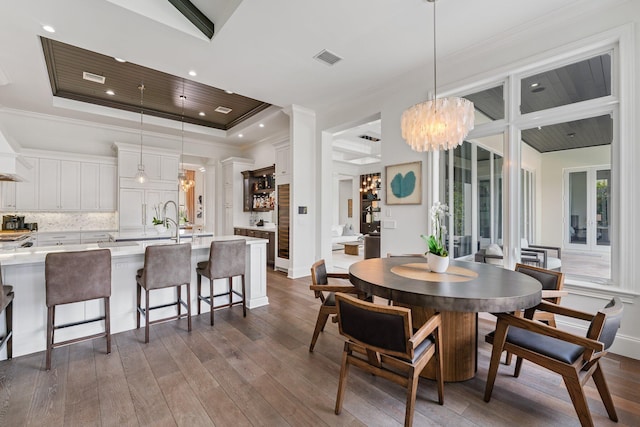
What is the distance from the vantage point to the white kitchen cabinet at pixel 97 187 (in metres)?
6.09

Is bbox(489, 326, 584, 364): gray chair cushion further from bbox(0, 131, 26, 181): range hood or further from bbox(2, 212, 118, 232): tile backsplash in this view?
bbox(2, 212, 118, 232): tile backsplash

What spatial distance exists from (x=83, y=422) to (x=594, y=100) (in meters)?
4.89

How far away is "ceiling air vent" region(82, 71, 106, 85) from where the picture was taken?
4627 millimetres

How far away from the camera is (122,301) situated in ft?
10.2

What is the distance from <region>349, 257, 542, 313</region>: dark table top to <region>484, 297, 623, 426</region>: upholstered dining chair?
0.18 meters

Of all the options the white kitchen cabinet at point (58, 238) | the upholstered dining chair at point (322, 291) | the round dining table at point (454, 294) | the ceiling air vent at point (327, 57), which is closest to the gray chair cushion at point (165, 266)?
the upholstered dining chair at point (322, 291)

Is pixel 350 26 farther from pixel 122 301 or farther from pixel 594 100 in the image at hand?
pixel 122 301

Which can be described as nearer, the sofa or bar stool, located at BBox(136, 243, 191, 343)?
bar stool, located at BBox(136, 243, 191, 343)

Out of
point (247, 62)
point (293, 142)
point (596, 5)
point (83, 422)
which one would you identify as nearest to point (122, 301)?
point (83, 422)

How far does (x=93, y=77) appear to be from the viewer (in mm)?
4727

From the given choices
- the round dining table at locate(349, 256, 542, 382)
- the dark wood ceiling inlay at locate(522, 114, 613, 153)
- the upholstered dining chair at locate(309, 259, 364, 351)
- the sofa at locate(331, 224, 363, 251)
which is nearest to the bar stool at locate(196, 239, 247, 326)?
the upholstered dining chair at locate(309, 259, 364, 351)

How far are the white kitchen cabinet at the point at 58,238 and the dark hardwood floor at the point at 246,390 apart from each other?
→ 4046mm

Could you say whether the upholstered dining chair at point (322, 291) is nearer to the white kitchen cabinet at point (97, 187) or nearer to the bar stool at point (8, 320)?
the bar stool at point (8, 320)

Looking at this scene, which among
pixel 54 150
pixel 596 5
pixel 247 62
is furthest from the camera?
pixel 54 150
